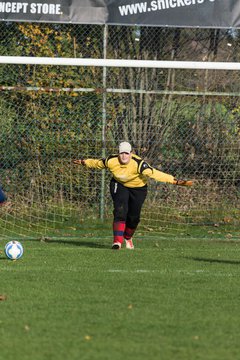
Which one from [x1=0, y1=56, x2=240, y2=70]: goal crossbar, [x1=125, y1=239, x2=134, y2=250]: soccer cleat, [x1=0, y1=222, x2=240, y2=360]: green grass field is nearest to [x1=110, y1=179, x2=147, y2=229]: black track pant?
[x1=125, y1=239, x2=134, y2=250]: soccer cleat

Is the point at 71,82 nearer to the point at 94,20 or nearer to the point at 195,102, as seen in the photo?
the point at 94,20

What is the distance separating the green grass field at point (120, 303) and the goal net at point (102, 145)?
2.12 m

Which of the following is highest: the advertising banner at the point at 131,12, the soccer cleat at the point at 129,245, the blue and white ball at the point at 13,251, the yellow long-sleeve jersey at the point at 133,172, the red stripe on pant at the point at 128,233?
the advertising banner at the point at 131,12

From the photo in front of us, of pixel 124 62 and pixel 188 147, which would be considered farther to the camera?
pixel 188 147

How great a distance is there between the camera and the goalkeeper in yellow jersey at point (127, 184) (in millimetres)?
13836

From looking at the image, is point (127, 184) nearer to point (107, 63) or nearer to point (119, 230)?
point (119, 230)

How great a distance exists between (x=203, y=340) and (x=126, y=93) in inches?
398

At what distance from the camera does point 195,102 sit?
1705 centimetres

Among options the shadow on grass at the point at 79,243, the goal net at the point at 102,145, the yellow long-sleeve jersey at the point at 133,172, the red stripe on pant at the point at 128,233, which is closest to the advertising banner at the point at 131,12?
the goal net at the point at 102,145

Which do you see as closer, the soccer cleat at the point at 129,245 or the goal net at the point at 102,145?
the soccer cleat at the point at 129,245

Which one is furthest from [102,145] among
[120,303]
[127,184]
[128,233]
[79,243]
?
[120,303]

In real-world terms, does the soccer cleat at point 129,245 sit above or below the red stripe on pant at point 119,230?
below

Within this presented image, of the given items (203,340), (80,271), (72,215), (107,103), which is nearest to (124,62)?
(107,103)

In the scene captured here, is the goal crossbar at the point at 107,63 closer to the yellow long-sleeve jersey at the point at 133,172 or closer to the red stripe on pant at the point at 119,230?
the yellow long-sleeve jersey at the point at 133,172
